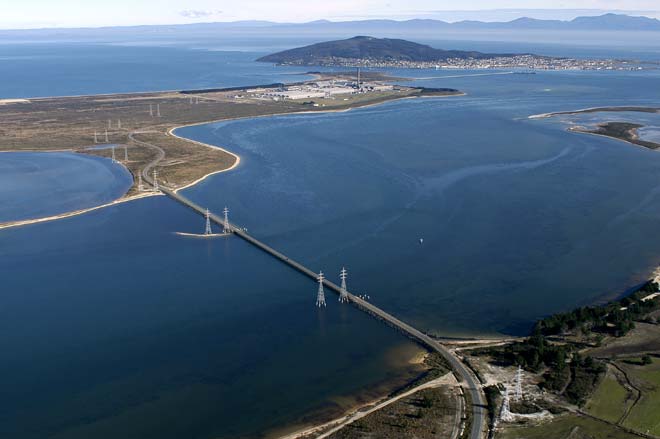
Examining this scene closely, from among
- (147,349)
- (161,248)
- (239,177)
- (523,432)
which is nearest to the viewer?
(523,432)

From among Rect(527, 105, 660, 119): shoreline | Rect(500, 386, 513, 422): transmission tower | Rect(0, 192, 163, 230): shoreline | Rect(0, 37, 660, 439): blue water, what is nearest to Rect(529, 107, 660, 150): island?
Rect(527, 105, 660, 119): shoreline

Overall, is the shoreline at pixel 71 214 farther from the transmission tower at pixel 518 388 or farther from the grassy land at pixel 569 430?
the grassy land at pixel 569 430

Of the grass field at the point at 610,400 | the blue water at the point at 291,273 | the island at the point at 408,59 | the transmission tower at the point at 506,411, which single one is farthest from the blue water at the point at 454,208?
the island at the point at 408,59

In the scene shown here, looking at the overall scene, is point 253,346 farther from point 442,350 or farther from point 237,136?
point 237,136

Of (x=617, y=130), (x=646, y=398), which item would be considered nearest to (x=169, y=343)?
(x=646, y=398)

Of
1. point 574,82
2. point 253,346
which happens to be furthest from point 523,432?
point 574,82

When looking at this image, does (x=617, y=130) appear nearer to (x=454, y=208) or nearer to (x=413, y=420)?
(x=454, y=208)

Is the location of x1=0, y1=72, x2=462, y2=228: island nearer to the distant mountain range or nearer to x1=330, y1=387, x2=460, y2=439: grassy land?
x1=330, y1=387, x2=460, y2=439: grassy land
